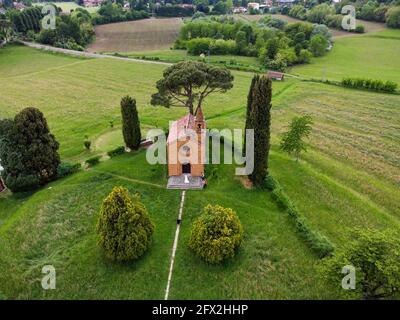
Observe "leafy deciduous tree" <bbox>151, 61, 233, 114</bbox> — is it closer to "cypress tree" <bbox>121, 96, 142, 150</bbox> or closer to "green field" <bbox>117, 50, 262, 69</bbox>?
"cypress tree" <bbox>121, 96, 142, 150</bbox>

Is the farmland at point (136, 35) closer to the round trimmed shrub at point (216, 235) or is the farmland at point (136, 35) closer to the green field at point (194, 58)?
the green field at point (194, 58)

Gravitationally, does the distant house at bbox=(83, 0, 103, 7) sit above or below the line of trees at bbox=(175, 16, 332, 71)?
above

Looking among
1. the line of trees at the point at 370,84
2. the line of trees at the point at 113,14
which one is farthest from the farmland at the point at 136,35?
the line of trees at the point at 370,84

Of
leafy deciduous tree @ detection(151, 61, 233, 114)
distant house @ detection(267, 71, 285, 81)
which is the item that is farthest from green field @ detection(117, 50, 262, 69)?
leafy deciduous tree @ detection(151, 61, 233, 114)

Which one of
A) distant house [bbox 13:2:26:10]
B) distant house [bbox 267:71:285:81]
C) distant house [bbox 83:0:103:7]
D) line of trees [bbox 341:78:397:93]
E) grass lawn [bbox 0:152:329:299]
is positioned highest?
distant house [bbox 83:0:103:7]
